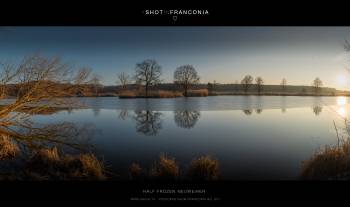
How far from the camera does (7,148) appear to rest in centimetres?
341

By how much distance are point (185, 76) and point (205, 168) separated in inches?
40.1

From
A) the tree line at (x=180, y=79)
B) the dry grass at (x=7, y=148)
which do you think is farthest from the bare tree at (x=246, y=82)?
the dry grass at (x=7, y=148)

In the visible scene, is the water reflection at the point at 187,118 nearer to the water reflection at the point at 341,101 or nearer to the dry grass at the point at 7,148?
the water reflection at the point at 341,101

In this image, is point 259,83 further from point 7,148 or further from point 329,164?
point 7,148

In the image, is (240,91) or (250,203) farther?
(240,91)

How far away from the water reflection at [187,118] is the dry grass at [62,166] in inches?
40.6

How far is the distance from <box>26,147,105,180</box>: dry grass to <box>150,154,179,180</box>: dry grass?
624 millimetres

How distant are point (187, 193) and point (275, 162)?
1117 millimetres

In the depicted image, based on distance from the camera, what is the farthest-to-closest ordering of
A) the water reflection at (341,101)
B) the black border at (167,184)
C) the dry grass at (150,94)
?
the dry grass at (150,94)
the water reflection at (341,101)
the black border at (167,184)

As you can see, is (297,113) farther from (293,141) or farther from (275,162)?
(275,162)

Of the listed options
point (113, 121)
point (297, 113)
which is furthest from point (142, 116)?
point (297, 113)

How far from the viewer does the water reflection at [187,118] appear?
9.98 feet

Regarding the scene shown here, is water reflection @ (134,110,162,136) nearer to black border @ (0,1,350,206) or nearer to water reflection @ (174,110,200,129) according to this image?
water reflection @ (174,110,200,129)

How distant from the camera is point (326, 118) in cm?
303
